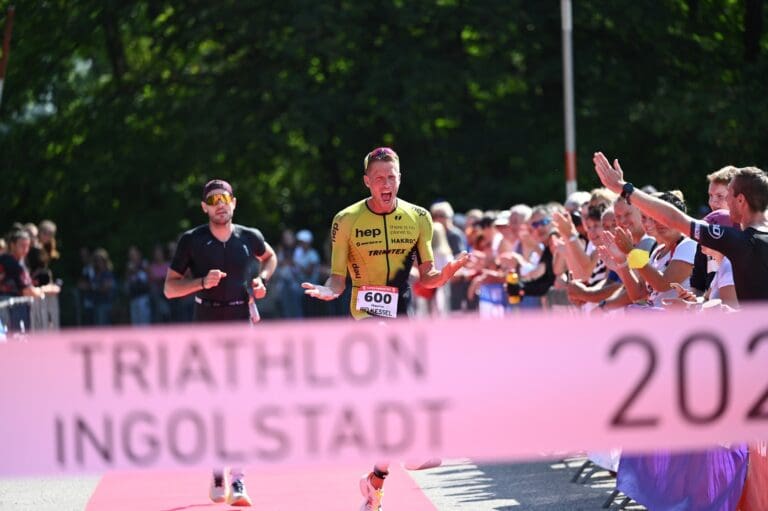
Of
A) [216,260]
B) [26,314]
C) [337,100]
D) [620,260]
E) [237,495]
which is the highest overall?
[337,100]

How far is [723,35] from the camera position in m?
30.9

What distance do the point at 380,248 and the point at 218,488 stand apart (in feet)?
6.26

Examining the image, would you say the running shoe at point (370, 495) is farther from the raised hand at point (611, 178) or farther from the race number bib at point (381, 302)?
the raised hand at point (611, 178)

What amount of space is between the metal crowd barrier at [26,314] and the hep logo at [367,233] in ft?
15.3

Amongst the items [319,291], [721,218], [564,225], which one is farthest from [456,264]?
[564,225]

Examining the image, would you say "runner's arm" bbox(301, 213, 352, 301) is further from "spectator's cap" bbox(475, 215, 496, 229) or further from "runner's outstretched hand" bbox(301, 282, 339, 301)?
"spectator's cap" bbox(475, 215, 496, 229)

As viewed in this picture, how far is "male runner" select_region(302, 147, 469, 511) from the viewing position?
9703mm

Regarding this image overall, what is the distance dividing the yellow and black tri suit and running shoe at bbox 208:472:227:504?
145 cm

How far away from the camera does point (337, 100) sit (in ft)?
104

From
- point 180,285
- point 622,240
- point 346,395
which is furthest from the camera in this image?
point 180,285

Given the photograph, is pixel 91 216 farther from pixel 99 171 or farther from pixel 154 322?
pixel 154 322

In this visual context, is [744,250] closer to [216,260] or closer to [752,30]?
[216,260]

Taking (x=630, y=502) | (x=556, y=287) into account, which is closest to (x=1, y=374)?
(x=630, y=502)

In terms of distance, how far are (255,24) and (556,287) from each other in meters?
19.7
